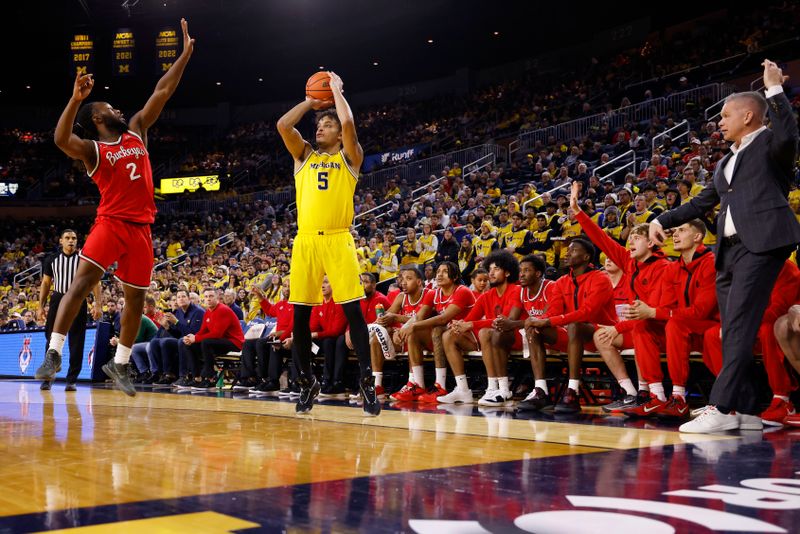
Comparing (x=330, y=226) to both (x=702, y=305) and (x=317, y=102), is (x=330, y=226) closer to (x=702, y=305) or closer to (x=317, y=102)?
(x=317, y=102)

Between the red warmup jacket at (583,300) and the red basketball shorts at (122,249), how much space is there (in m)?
2.69

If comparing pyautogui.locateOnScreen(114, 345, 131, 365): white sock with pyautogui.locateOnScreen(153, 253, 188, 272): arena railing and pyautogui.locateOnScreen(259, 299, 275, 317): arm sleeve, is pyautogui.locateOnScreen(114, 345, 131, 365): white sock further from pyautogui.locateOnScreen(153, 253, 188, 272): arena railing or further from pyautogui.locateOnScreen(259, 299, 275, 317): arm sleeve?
pyautogui.locateOnScreen(153, 253, 188, 272): arena railing

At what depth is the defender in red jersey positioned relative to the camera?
14.5ft

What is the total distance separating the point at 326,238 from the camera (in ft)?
14.6

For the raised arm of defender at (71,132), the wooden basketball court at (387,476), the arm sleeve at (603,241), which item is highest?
the raised arm of defender at (71,132)

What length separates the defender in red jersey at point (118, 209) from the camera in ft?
14.5

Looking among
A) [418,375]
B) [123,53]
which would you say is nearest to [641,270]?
[418,375]

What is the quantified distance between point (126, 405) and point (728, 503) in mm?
4405

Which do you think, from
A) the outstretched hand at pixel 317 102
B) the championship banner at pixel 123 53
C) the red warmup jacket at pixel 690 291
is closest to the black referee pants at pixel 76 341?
the outstretched hand at pixel 317 102

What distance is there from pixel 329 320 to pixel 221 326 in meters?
1.84

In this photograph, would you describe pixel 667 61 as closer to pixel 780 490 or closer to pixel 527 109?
pixel 527 109

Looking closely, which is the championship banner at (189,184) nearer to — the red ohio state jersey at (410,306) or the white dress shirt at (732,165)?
the red ohio state jersey at (410,306)

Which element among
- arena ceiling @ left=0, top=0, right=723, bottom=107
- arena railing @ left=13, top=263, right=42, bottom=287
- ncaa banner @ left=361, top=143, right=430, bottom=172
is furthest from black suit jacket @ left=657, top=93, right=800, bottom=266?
arena railing @ left=13, top=263, right=42, bottom=287

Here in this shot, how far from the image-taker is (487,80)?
26.1 meters
